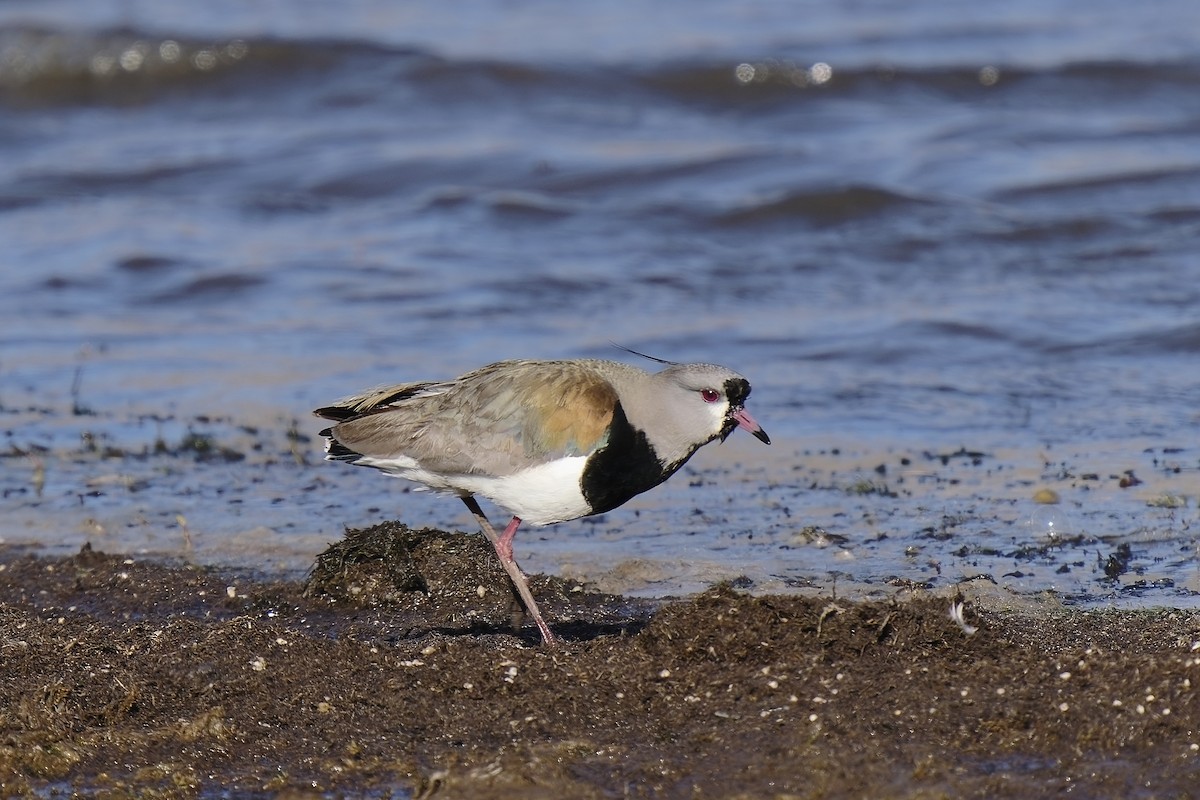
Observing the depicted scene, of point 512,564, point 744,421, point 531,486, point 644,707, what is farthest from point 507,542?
point 644,707

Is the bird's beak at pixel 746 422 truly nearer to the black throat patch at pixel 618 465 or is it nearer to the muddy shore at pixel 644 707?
the black throat patch at pixel 618 465

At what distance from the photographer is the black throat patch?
18.2 feet

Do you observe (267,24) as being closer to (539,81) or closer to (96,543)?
(539,81)

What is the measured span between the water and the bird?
3.14 ft

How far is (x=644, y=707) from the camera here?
479cm

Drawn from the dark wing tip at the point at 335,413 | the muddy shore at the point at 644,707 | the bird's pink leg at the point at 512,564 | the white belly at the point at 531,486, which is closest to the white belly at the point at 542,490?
the white belly at the point at 531,486

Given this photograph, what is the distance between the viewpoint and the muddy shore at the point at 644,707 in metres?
4.29

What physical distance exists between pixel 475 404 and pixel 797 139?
10.6 metres

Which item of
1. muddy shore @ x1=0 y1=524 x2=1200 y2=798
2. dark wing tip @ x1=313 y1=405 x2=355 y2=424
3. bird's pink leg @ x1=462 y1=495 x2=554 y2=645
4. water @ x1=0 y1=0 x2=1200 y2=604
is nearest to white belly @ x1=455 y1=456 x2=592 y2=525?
bird's pink leg @ x1=462 y1=495 x2=554 y2=645

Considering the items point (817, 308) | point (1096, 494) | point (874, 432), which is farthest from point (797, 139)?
point (1096, 494)

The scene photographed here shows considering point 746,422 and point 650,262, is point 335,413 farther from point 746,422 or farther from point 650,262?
point 650,262

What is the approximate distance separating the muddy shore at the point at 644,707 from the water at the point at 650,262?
114 centimetres

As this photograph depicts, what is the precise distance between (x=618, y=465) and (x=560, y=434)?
0.77 ft

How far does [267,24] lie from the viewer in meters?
20.3
